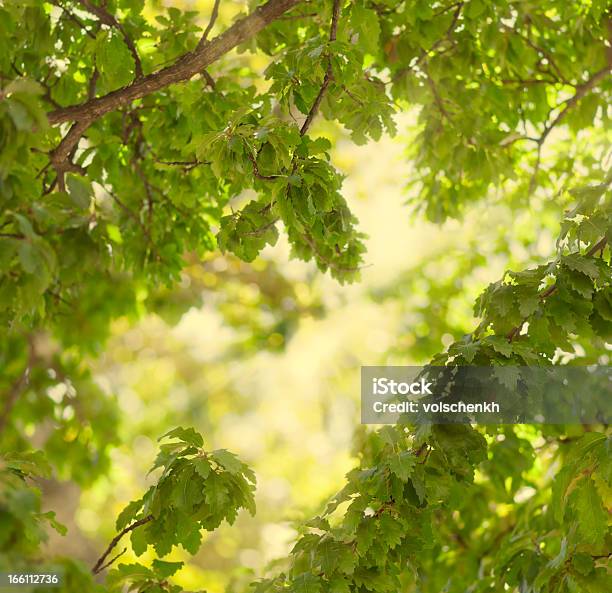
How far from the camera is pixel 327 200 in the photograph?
2.10m

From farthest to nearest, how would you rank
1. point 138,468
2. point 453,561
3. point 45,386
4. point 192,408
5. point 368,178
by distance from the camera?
point 138,468, point 192,408, point 368,178, point 45,386, point 453,561

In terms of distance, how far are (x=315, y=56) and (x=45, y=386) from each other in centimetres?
381

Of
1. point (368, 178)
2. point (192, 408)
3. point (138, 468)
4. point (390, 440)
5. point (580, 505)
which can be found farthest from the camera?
point (138, 468)

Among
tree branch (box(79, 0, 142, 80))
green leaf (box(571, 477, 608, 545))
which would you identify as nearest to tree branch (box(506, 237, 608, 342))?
green leaf (box(571, 477, 608, 545))

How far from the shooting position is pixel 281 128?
206cm

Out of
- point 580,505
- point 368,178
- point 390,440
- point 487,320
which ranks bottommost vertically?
point 580,505

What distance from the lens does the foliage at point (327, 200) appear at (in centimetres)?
201

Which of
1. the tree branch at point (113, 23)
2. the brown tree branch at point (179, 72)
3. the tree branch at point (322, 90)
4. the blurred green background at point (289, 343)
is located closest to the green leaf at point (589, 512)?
the tree branch at point (322, 90)

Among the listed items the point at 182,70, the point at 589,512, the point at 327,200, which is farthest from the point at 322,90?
the point at 589,512

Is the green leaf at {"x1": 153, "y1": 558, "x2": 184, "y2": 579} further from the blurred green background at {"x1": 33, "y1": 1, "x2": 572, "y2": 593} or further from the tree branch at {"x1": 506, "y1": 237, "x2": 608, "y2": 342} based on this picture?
the tree branch at {"x1": 506, "y1": 237, "x2": 608, "y2": 342}

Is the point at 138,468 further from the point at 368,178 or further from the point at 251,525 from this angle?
the point at 368,178

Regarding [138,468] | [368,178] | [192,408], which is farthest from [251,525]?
[368,178]

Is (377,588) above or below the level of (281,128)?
below

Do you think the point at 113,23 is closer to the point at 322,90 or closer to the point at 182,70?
the point at 182,70
